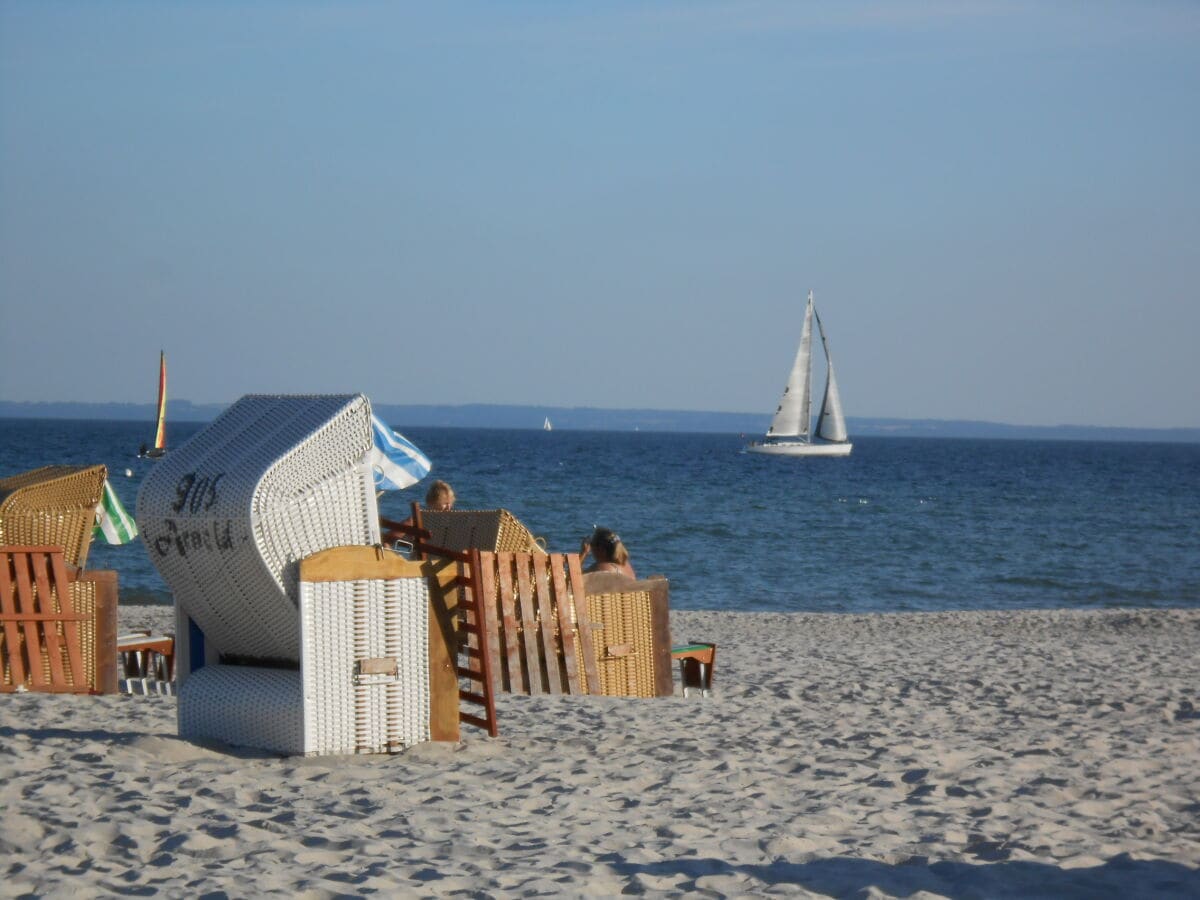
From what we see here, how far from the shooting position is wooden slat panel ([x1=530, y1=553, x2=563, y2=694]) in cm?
834

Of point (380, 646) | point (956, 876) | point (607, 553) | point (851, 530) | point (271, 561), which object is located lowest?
point (851, 530)

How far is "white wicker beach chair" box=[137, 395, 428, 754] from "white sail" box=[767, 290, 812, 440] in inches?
2914

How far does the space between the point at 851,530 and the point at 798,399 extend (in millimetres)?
47584

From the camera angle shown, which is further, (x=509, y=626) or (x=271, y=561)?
(x=509, y=626)

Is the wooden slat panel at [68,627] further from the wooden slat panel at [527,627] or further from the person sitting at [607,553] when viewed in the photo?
the person sitting at [607,553]

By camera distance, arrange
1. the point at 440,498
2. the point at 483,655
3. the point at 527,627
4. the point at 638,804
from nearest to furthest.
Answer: the point at 638,804 → the point at 483,655 → the point at 527,627 → the point at 440,498

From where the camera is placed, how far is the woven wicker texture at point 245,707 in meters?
6.05

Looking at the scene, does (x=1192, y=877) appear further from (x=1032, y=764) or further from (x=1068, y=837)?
(x=1032, y=764)

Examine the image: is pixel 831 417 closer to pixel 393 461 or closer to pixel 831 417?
pixel 831 417

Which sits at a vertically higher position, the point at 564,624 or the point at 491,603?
the point at 491,603

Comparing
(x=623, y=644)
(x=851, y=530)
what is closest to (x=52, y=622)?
(x=623, y=644)

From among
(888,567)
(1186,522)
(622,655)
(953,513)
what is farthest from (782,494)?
(622,655)

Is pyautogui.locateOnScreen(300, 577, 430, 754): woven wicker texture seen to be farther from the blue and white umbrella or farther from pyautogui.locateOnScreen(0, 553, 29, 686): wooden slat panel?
the blue and white umbrella

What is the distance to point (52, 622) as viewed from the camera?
27.2 feet
